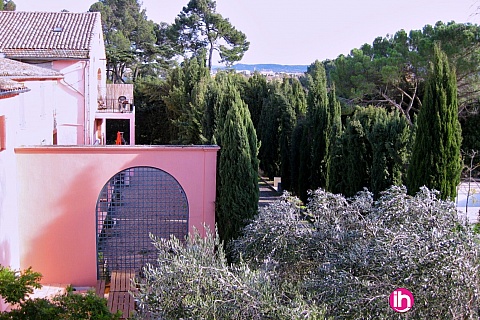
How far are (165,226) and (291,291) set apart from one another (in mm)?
8039

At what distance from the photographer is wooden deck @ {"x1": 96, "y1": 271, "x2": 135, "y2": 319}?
Result: 400 inches

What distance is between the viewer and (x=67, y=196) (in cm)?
1209

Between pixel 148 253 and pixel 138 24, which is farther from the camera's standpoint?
pixel 138 24

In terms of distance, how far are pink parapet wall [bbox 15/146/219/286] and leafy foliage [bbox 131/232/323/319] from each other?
6283 mm

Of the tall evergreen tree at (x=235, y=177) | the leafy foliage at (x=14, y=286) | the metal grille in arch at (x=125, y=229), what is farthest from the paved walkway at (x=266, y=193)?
the leafy foliage at (x=14, y=286)

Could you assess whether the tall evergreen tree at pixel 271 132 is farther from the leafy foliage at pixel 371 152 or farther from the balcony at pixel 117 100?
the leafy foliage at pixel 371 152

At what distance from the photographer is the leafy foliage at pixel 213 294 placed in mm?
5062

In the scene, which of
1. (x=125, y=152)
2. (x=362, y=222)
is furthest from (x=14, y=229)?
(x=362, y=222)

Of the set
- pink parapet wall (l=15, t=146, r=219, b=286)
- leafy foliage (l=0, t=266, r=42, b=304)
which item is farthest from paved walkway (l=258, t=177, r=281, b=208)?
leafy foliage (l=0, t=266, r=42, b=304)

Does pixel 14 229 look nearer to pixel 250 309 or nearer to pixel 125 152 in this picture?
pixel 125 152

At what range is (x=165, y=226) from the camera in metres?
13.2

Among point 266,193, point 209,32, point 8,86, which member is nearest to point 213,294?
point 8,86

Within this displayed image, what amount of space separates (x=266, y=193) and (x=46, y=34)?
10.9 m

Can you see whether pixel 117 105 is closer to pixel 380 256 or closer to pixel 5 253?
pixel 5 253
